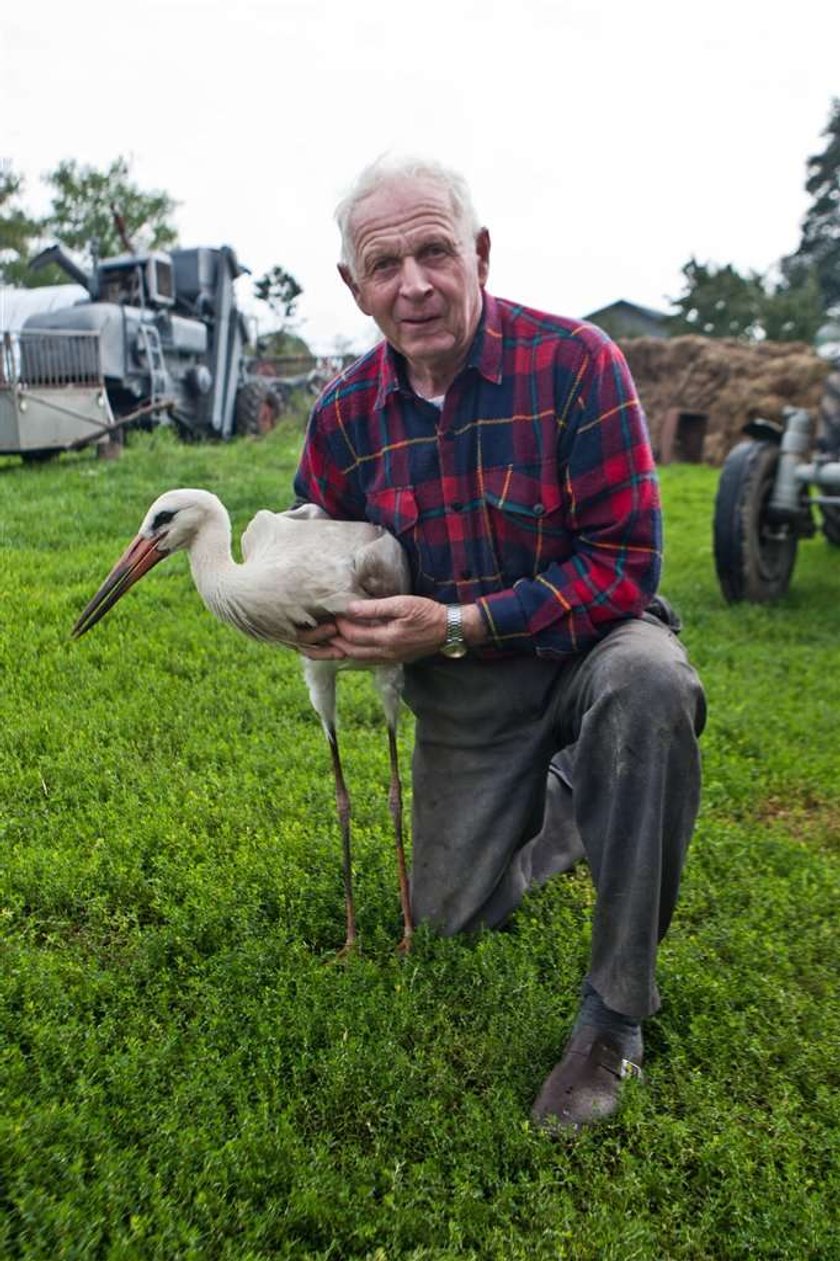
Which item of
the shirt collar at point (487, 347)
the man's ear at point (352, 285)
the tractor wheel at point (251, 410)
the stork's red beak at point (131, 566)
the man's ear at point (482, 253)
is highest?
the man's ear at point (482, 253)

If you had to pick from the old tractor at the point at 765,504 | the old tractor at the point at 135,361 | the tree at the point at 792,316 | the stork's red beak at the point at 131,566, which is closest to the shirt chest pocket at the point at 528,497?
the stork's red beak at the point at 131,566

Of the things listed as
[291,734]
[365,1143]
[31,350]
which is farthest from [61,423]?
[365,1143]

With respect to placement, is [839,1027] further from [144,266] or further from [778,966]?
[144,266]

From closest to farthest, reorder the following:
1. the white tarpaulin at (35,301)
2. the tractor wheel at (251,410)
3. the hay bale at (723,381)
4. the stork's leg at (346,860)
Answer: the stork's leg at (346,860), the hay bale at (723,381), the tractor wheel at (251,410), the white tarpaulin at (35,301)

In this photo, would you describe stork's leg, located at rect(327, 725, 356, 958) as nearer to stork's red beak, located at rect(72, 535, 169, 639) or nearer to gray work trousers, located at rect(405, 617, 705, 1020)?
gray work trousers, located at rect(405, 617, 705, 1020)

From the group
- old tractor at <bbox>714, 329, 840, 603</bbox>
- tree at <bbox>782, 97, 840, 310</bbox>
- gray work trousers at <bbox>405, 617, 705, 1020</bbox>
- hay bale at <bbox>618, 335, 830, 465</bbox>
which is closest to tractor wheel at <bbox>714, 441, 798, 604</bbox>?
old tractor at <bbox>714, 329, 840, 603</bbox>

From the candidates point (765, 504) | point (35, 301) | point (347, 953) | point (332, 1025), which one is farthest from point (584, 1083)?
point (35, 301)

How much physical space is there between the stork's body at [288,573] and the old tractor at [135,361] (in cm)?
778

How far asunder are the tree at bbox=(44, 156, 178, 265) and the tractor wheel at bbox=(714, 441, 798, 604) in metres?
43.3

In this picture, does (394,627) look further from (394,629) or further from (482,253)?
(482,253)

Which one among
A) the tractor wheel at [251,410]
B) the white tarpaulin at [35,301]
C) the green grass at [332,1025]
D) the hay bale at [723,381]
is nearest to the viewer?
the green grass at [332,1025]

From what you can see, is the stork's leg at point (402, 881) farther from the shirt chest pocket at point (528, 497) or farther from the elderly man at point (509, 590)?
the shirt chest pocket at point (528, 497)

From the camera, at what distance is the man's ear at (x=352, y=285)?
273 cm

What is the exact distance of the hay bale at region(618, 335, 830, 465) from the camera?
15.0 metres
